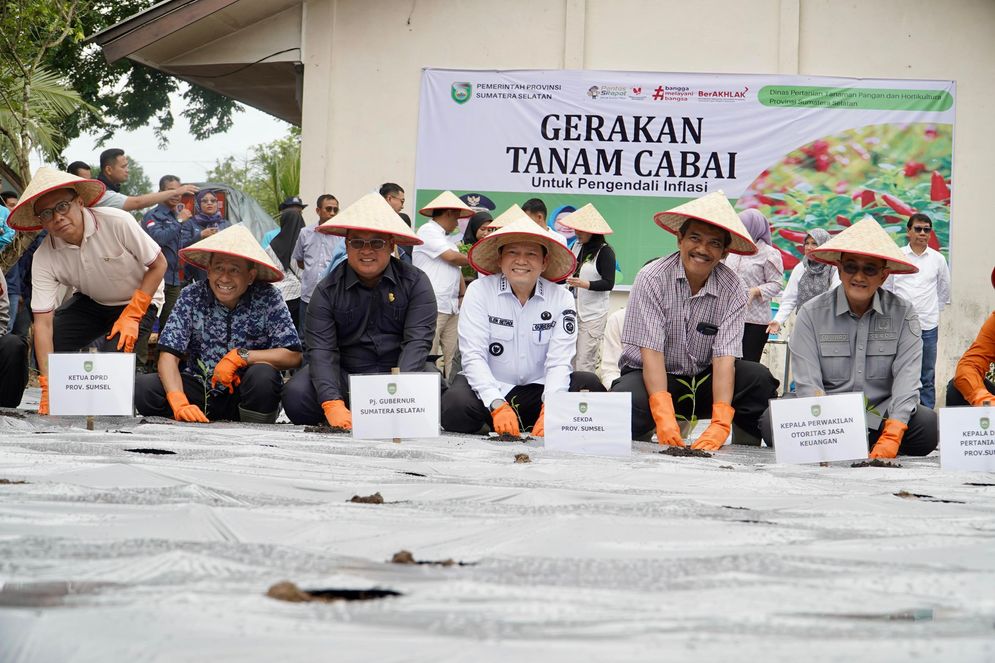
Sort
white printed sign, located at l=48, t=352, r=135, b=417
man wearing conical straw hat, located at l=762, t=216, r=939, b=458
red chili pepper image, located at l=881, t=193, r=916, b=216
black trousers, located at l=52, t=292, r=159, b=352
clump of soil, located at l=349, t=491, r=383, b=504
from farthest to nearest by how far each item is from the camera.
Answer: red chili pepper image, located at l=881, t=193, r=916, b=216, black trousers, located at l=52, t=292, r=159, b=352, man wearing conical straw hat, located at l=762, t=216, r=939, b=458, white printed sign, located at l=48, t=352, r=135, b=417, clump of soil, located at l=349, t=491, r=383, b=504

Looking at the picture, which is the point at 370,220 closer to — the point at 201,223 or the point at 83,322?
the point at 83,322

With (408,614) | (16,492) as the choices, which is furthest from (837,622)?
(16,492)

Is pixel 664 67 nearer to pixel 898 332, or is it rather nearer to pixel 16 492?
pixel 898 332

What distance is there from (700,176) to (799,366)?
4.46 meters

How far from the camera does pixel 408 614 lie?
1434 millimetres

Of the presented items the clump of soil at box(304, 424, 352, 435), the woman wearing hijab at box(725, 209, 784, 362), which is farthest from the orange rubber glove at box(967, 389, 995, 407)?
the clump of soil at box(304, 424, 352, 435)

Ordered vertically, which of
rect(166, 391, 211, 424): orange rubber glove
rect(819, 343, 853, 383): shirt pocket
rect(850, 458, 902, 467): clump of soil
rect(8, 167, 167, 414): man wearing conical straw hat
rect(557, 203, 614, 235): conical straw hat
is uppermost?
rect(557, 203, 614, 235): conical straw hat

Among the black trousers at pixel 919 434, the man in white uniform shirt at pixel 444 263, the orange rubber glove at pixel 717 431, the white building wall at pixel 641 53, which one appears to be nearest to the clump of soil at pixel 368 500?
the orange rubber glove at pixel 717 431

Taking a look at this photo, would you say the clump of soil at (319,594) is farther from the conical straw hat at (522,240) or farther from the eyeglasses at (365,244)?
the eyeglasses at (365,244)

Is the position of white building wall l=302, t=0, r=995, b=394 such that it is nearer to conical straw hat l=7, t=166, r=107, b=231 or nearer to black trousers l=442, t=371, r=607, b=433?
conical straw hat l=7, t=166, r=107, b=231

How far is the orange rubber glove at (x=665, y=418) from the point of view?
14.8ft

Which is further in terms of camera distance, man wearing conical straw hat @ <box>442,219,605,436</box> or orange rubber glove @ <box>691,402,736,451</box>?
man wearing conical straw hat @ <box>442,219,605,436</box>

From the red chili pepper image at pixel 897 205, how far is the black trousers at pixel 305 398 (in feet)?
16.5

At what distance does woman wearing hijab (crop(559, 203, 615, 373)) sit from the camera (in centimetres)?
701
